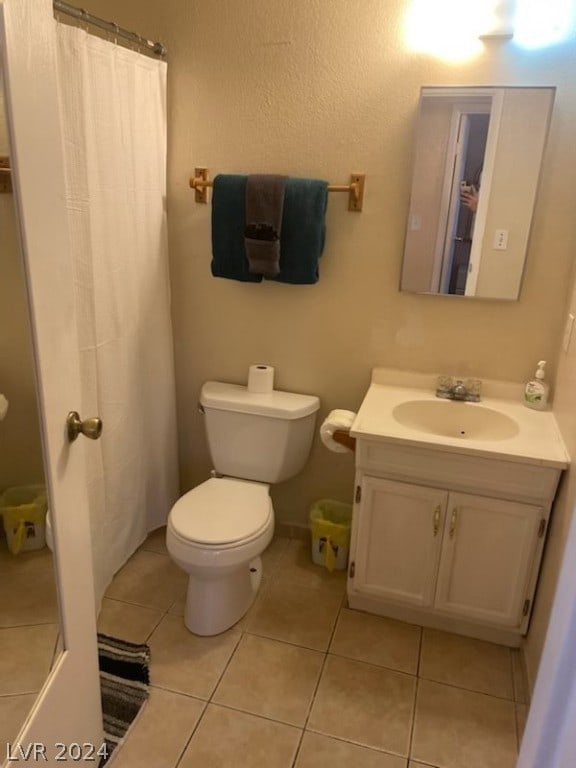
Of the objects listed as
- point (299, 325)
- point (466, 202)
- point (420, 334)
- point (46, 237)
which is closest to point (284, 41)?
point (466, 202)

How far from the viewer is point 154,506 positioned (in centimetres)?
245

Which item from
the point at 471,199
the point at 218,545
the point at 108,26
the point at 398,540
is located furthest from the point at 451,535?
the point at 108,26

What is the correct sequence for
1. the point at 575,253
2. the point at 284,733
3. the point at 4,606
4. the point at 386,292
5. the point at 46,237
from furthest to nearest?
1. the point at 386,292
2. the point at 575,253
3. the point at 284,733
4. the point at 4,606
5. the point at 46,237

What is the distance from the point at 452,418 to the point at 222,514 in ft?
2.95

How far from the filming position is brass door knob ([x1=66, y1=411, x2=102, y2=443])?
1.18 meters

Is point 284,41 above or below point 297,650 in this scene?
above

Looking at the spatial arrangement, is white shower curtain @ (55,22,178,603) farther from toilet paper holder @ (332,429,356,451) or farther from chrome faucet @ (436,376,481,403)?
chrome faucet @ (436,376,481,403)

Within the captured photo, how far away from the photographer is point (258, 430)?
2223mm

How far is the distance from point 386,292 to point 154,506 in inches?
52.1

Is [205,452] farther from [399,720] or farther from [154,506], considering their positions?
[399,720]

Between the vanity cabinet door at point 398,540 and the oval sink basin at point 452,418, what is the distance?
0.28 metres

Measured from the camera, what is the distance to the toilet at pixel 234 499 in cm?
187

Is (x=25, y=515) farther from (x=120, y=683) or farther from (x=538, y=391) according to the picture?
(x=538, y=391)

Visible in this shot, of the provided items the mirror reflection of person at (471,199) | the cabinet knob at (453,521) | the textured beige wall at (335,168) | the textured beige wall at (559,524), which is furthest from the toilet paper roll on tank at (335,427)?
the mirror reflection of person at (471,199)
